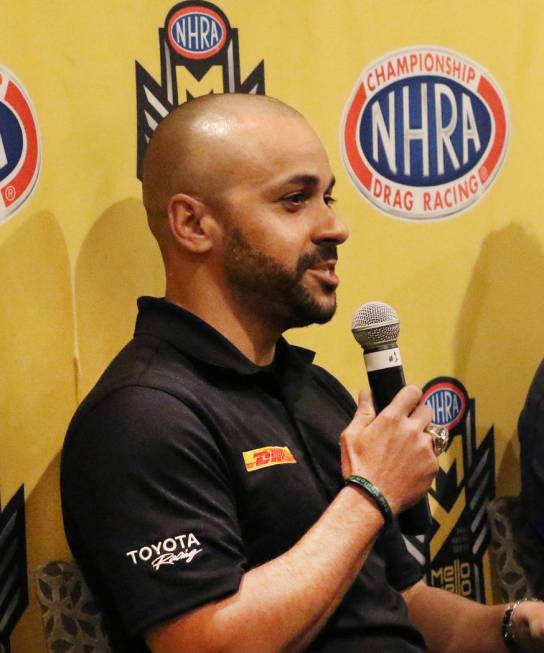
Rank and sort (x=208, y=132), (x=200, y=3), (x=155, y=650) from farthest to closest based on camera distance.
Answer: (x=200, y=3), (x=208, y=132), (x=155, y=650)

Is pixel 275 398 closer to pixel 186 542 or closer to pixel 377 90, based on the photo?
pixel 186 542

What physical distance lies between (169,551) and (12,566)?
0.66 meters

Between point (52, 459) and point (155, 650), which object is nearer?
point (155, 650)

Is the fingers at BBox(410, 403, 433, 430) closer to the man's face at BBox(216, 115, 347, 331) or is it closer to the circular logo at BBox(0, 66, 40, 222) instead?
the man's face at BBox(216, 115, 347, 331)

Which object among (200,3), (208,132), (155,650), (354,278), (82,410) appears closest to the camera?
(155,650)

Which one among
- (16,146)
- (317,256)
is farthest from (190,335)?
(16,146)

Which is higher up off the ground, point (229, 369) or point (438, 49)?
point (438, 49)

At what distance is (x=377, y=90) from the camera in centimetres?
221

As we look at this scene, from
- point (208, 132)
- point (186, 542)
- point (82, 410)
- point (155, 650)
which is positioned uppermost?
point (208, 132)

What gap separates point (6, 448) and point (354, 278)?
0.81 meters

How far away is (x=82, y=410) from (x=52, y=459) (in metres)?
0.46

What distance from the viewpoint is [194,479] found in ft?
4.66

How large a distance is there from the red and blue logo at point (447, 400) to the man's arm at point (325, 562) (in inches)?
29.9

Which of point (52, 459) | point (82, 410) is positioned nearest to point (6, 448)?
point (52, 459)
